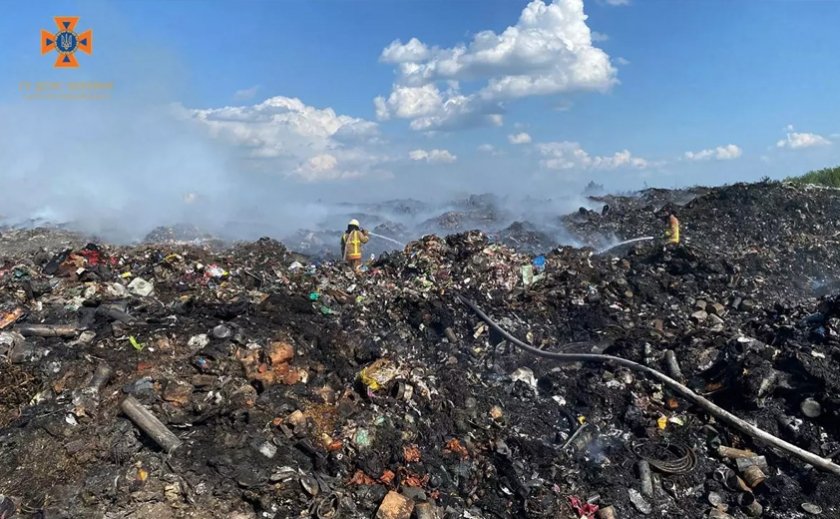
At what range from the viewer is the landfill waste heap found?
4.46 m

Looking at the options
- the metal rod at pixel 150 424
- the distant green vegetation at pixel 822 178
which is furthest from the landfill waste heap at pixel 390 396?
the distant green vegetation at pixel 822 178

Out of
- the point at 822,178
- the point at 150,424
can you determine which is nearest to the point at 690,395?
the point at 150,424

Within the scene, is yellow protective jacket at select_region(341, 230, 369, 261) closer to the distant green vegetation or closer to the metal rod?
the metal rod

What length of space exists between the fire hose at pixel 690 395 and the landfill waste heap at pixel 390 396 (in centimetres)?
10

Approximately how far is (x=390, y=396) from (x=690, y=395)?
351 cm

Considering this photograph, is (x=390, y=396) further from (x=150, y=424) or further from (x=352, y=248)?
(x=352, y=248)

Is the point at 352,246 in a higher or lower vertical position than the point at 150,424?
higher

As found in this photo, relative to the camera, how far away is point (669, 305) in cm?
945

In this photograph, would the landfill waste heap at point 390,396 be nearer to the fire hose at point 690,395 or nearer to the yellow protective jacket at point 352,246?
the fire hose at point 690,395

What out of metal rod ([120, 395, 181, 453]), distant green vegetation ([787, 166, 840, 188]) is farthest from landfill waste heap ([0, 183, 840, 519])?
distant green vegetation ([787, 166, 840, 188])

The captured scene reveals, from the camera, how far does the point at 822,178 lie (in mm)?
26891

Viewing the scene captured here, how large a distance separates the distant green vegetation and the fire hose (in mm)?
25241

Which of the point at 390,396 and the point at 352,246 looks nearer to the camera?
the point at 390,396

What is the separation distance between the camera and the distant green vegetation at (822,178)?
26.2 meters
